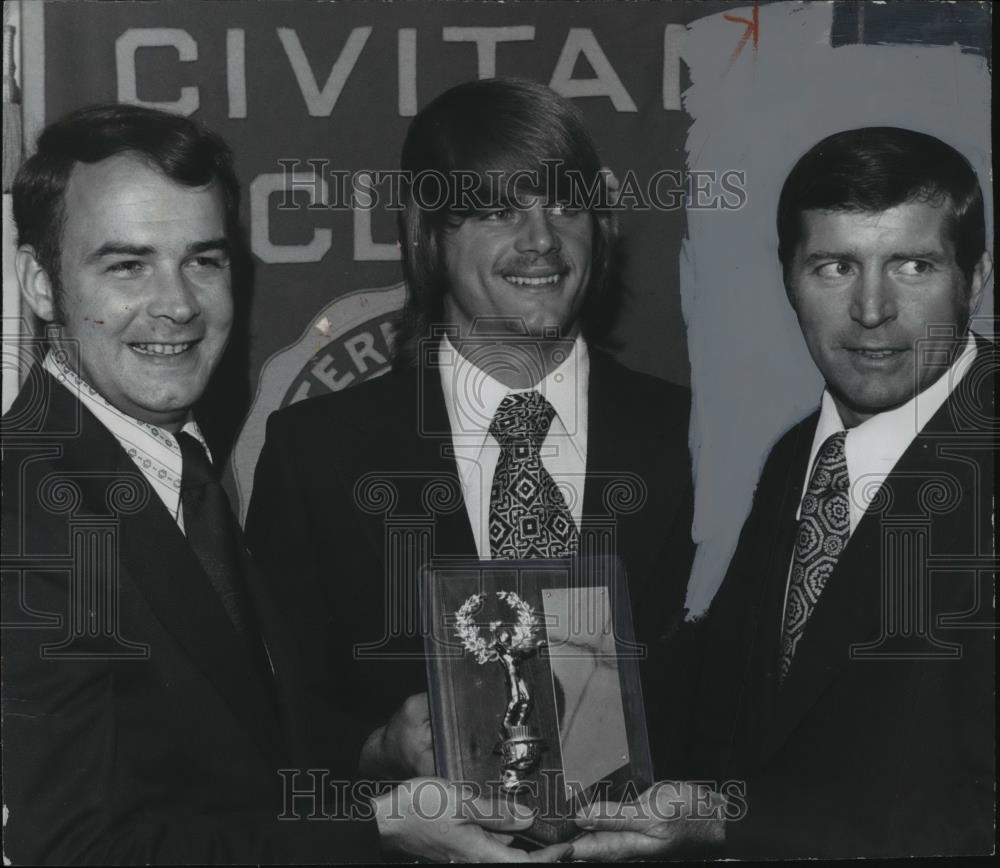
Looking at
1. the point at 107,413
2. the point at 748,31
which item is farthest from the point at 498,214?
the point at 107,413

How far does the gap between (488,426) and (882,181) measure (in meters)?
1.08

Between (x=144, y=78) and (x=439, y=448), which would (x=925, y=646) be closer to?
(x=439, y=448)

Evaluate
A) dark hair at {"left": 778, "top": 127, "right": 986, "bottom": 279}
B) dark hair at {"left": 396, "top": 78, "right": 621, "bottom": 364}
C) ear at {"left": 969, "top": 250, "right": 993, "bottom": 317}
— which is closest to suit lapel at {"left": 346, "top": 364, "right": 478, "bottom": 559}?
dark hair at {"left": 396, "top": 78, "right": 621, "bottom": 364}

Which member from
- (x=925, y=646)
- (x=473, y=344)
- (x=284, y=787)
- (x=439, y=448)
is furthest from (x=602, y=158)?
(x=284, y=787)

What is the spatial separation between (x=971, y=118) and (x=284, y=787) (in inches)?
89.0

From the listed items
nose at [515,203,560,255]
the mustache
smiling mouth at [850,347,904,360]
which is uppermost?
nose at [515,203,560,255]

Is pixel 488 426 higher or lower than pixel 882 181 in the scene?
lower

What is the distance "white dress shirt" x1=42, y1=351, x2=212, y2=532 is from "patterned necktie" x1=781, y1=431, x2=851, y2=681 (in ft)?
4.69

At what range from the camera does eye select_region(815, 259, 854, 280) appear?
3.23 m

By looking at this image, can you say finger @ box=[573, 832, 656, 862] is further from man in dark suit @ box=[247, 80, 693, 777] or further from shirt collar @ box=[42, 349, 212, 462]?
shirt collar @ box=[42, 349, 212, 462]

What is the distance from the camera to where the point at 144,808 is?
3051 millimetres

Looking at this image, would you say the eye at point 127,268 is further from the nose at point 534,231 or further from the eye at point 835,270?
the eye at point 835,270

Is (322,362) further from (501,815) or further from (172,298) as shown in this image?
(501,815)

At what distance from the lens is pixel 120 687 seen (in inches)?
121
